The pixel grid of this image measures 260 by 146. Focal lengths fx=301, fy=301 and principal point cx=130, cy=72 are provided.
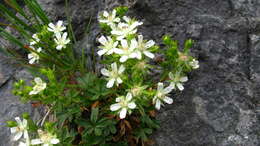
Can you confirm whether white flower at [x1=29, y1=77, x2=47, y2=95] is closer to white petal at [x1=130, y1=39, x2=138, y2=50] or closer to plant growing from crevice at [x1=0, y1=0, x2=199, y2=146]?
plant growing from crevice at [x1=0, y1=0, x2=199, y2=146]

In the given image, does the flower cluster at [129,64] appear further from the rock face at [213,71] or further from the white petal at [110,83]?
the rock face at [213,71]

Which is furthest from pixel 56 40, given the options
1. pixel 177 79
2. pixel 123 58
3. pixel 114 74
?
pixel 177 79

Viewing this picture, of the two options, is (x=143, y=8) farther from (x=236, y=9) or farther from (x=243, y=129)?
(x=243, y=129)

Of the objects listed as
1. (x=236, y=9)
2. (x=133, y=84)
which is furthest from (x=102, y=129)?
(x=236, y=9)

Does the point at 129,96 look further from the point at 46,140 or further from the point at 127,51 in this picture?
the point at 46,140

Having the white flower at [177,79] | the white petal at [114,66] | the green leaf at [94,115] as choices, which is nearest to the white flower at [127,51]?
the white petal at [114,66]

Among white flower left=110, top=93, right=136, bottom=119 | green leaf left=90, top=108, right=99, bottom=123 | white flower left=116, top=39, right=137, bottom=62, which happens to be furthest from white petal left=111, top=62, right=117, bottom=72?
green leaf left=90, top=108, right=99, bottom=123

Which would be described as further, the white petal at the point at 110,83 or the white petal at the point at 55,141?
the white petal at the point at 110,83
